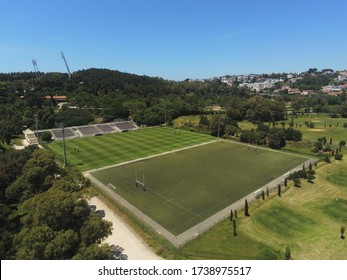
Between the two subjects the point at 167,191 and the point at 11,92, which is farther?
the point at 11,92

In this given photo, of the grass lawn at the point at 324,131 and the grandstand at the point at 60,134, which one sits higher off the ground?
the grandstand at the point at 60,134

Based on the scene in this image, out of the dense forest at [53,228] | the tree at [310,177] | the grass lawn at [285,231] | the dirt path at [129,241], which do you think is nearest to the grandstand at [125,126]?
the dirt path at [129,241]

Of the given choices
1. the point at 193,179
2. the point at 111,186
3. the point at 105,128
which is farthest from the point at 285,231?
the point at 105,128

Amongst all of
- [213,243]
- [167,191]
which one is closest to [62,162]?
[167,191]

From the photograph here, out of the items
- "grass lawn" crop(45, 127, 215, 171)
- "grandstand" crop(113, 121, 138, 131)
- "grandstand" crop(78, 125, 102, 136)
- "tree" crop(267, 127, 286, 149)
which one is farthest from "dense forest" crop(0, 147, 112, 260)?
"grandstand" crop(113, 121, 138, 131)

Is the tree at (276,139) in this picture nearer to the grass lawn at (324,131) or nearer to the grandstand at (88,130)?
the grass lawn at (324,131)

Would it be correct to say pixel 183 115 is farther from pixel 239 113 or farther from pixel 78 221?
pixel 78 221

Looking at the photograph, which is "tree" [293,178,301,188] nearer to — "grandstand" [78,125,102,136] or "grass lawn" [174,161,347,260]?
"grass lawn" [174,161,347,260]
